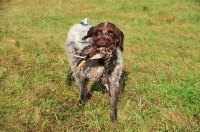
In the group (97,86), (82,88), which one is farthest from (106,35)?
(97,86)

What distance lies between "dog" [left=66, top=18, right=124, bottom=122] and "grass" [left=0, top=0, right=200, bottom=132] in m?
0.26

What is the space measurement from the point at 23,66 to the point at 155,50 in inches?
147

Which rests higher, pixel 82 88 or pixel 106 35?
pixel 106 35

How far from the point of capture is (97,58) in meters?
4.43

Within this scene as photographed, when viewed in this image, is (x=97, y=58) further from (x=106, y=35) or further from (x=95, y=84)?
(x=95, y=84)

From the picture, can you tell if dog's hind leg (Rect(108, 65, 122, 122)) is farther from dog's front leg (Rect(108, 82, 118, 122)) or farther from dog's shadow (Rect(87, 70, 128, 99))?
dog's shadow (Rect(87, 70, 128, 99))

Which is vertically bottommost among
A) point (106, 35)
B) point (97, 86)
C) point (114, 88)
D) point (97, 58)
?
point (97, 86)

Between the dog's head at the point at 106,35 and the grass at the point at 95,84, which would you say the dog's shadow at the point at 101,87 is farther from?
the dog's head at the point at 106,35

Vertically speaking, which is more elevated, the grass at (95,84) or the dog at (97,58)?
the dog at (97,58)

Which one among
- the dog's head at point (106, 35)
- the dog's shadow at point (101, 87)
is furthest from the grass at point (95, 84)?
the dog's head at point (106, 35)

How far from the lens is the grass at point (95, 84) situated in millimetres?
4613

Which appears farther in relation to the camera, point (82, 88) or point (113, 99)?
point (82, 88)

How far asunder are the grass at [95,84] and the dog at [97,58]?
26 cm

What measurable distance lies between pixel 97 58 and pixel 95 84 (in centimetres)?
173
